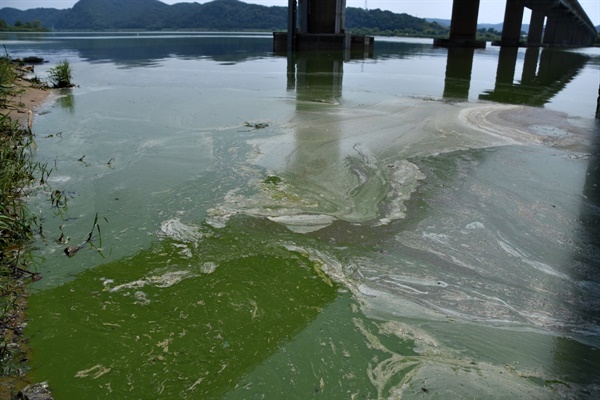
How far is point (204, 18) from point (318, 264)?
91475mm

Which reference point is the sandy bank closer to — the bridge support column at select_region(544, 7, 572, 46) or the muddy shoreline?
the muddy shoreline

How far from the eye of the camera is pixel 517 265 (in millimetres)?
2529

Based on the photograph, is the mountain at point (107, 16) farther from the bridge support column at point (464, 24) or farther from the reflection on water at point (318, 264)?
the reflection on water at point (318, 264)

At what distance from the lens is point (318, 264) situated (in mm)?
2492

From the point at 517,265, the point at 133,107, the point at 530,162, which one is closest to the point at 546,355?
the point at 517,265

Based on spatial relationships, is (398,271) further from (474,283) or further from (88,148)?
(88,148)

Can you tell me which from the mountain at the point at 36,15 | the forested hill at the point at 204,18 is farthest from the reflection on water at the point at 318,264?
the mountain at the point at 36,15

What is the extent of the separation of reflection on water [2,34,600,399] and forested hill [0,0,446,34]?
70.7 m

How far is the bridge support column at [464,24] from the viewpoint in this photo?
29.7 m


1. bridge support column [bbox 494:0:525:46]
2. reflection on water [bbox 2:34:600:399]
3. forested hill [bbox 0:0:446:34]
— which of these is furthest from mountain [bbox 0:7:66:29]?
reflection on water [bbox 2:34:600:399]

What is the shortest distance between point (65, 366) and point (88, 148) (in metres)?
3.36

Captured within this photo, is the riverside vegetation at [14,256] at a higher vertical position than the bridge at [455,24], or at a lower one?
lower

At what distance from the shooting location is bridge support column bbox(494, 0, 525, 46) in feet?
110

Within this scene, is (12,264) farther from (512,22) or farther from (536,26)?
(536,26)
